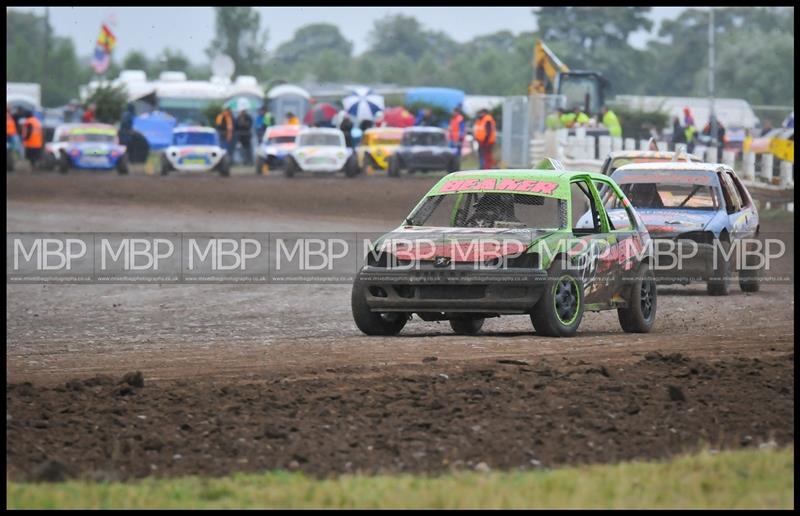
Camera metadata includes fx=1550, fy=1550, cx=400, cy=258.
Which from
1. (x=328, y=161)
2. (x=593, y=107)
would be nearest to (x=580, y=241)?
(x=328, y=161)

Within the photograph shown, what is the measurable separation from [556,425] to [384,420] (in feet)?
3.05

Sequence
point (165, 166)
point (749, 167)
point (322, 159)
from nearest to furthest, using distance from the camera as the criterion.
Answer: point (749, 167) → point (322, 159) → point (165, 166)

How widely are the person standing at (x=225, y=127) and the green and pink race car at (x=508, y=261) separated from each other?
3223 cm

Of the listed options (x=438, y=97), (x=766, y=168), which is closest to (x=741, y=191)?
(x=766, y=168)

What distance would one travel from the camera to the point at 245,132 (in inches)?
1794

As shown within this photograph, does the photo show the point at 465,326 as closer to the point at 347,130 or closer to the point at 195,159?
the point at 195,159

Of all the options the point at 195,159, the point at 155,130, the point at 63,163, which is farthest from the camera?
the point at 155,130

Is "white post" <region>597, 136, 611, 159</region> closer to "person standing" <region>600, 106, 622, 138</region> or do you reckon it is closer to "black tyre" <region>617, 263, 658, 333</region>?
"person standing" <region>600, 106, 622, 138</region>

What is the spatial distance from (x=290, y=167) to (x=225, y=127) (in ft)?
21.8

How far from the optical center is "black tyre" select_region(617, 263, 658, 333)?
12.8 m

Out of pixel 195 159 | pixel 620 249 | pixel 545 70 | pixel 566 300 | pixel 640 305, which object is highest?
pixel 545 70

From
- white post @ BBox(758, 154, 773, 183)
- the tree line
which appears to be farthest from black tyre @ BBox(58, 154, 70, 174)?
the tree line

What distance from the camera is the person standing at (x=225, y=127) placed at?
44.6 m

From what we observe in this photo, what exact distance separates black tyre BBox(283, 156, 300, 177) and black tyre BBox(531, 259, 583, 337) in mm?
26925
